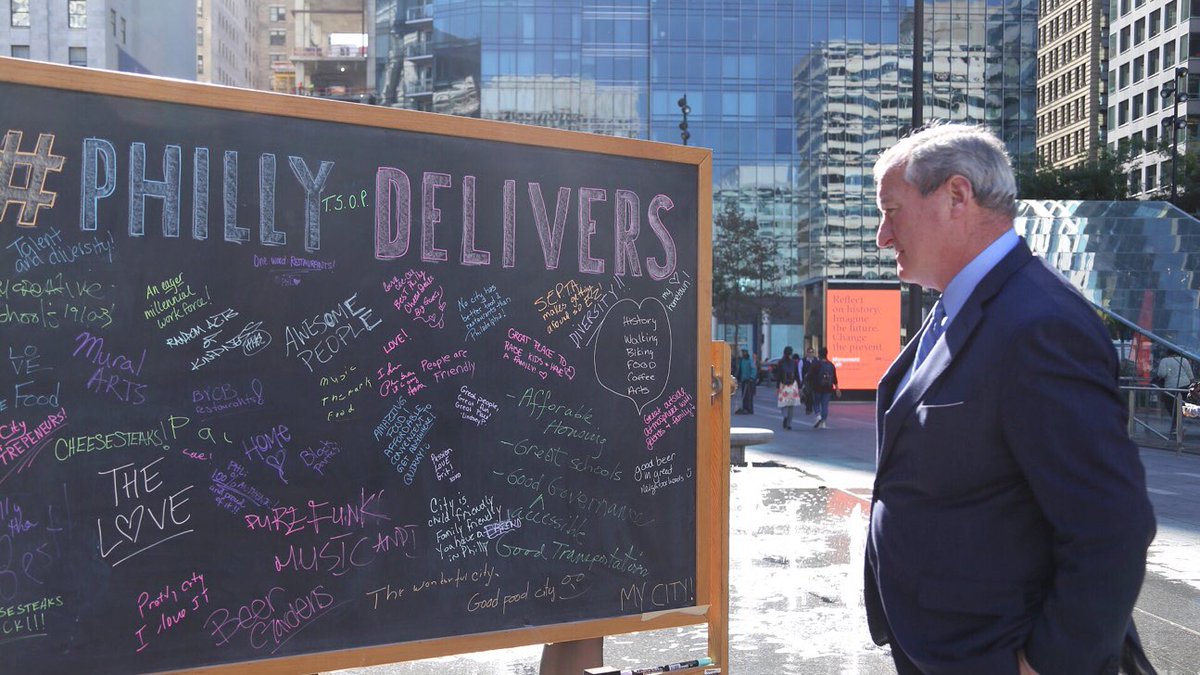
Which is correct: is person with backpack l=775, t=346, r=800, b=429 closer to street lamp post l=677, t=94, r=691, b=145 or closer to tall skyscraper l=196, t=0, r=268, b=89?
street lamp post l=677, t=94, r=691, b=145

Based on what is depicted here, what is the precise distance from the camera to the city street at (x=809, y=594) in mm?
6727

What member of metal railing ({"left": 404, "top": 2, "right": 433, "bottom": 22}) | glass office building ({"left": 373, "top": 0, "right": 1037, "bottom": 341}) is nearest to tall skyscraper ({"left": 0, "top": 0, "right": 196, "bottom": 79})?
metal railing ({"left": 404, "top": 2, "right": 433, "bottom": 22})

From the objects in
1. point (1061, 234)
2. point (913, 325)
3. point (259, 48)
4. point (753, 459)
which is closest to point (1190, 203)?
point (1061, 234)

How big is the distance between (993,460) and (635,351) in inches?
84.7

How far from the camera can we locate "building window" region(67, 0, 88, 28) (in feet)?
267

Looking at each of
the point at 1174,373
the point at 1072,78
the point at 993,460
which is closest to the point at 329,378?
the point at 993,460

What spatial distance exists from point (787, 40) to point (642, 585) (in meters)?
78.0

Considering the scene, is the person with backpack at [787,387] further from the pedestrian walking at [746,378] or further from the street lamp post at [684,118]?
the street lamp post at [684,118]

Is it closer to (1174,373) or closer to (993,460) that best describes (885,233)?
(993,460)

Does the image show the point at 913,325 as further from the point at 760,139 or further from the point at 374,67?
the point at 374,67

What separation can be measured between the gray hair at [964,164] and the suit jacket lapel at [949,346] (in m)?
0.13

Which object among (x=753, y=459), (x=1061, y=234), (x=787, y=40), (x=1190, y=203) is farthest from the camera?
(x=787, y=40)

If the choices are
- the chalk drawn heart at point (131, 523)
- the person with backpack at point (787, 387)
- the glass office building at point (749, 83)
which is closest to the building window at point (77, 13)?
the glass office building at point (749, 83)

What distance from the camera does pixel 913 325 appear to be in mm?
20734
